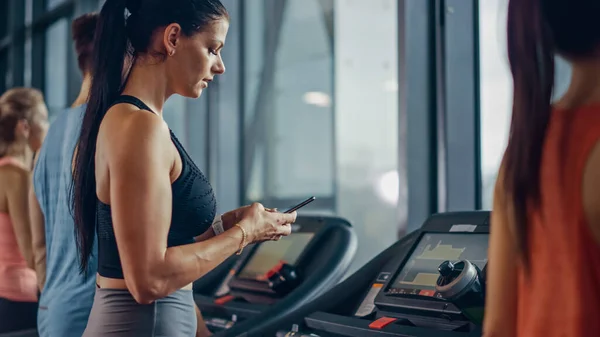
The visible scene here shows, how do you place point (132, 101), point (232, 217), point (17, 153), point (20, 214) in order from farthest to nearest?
point (17, 153) < point (20, 214) < point (232, 217) < point (132, 101)

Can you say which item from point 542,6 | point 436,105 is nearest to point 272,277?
point 436,105

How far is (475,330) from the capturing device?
1407 mm

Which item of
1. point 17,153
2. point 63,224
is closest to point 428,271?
point 63,224

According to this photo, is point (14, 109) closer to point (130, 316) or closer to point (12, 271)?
point (12, 271)

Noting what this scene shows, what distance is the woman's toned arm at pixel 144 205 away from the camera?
1.31m

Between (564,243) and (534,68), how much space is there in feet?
0.69

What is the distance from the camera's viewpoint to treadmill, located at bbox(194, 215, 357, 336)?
81.2 inches

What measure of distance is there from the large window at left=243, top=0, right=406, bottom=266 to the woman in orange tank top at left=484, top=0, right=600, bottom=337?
7.60ft

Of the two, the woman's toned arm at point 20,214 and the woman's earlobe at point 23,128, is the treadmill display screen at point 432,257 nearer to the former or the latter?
the woman's toned arm at point 20,214

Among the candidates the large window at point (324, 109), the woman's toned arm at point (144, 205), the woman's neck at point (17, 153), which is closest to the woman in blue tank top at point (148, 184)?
the woman's toned arm at point (144, 205)

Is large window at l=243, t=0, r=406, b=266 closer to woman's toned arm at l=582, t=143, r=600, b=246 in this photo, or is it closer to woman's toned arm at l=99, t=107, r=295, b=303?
woman's toned arm at l=99, t=107, r=295, b=303

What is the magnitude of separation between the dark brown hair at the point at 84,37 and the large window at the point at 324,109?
156 cm

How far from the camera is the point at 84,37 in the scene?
2123 mm

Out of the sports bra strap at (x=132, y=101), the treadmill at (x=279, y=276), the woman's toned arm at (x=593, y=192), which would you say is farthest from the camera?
the treadmill at (x=279, y=276)
